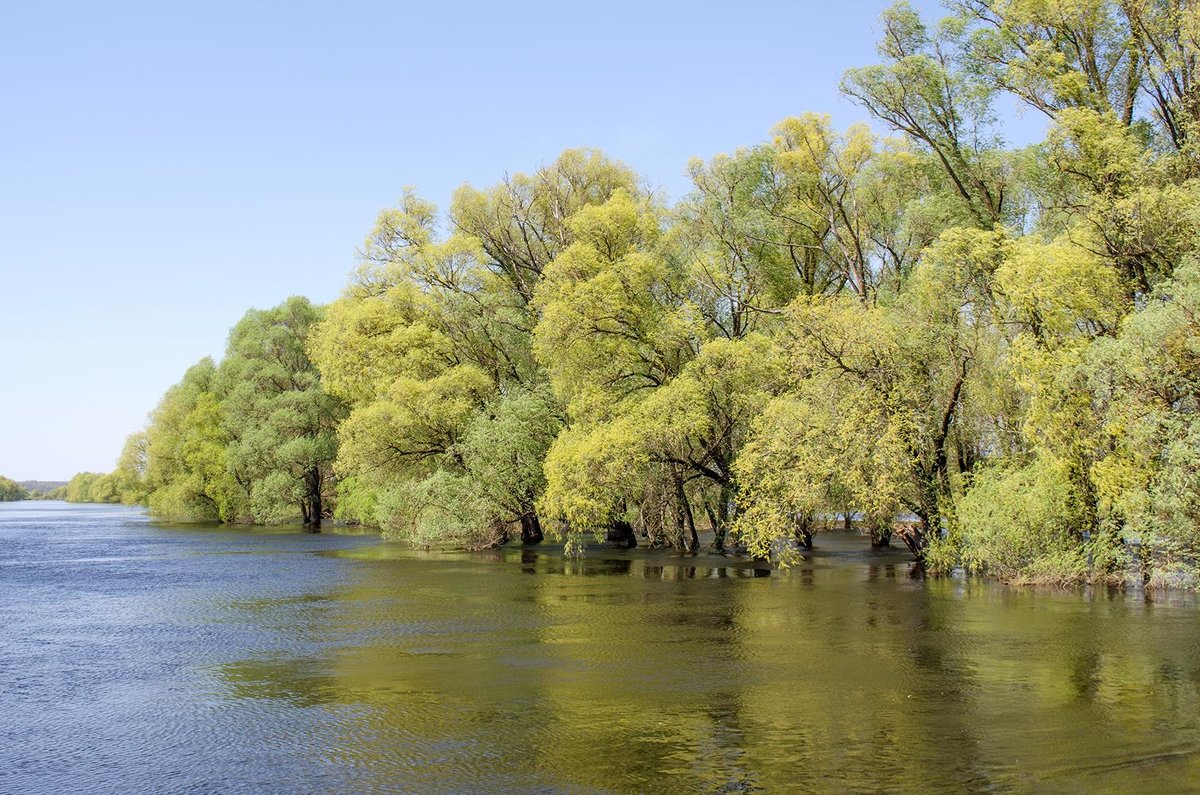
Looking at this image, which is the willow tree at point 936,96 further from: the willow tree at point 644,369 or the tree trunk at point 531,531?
the tree trunk at point 531,531

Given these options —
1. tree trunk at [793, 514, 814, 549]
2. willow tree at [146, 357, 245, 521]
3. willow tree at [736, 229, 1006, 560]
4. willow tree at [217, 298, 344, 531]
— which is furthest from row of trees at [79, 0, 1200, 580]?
willow tree at [146, 357, 245, 521]

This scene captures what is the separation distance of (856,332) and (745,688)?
64.8 ft

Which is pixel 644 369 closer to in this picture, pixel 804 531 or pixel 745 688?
pixel 804 531

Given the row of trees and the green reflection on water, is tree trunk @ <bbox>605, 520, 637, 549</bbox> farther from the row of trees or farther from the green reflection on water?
the green reflection on water

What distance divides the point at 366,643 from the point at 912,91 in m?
29.5

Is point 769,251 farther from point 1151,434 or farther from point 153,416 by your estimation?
point 153,416

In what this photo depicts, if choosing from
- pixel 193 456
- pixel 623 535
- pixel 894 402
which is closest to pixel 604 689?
pixel 894 402

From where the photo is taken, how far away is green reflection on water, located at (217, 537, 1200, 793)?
1280 centimetres

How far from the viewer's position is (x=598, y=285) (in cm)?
4478

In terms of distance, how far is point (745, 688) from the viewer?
17.6 m

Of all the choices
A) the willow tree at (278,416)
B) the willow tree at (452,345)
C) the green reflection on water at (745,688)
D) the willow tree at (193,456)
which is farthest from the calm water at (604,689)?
the willow tree at (193,456)

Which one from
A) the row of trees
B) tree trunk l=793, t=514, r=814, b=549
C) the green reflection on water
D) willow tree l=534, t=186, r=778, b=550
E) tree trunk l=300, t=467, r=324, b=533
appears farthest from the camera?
tree trunk l=300, t=467, r=324, b=533

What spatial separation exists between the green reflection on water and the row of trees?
447 centimetres

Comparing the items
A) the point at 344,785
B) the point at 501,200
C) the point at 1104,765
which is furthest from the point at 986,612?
the point at 501,200
